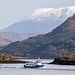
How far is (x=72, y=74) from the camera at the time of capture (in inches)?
7525

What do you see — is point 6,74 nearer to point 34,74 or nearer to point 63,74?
point 34,74

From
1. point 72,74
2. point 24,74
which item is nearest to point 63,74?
point 72,74

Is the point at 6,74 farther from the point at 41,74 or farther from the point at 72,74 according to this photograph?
Result: the point at 72,74

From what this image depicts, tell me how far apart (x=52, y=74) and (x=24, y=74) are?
12.7 metres

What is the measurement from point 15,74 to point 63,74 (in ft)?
70.8

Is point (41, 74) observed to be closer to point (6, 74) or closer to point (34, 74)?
point (34, 74)

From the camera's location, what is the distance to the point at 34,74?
190 meters

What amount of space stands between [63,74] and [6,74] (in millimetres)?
25527

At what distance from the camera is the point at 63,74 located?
627 feet

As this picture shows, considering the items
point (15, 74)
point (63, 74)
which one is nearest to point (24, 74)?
point (15, 74)

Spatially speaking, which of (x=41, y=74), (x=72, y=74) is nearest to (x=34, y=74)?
(x=41, y=74)

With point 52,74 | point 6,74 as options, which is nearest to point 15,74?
point 6,74

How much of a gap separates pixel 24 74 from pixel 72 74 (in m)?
21.6

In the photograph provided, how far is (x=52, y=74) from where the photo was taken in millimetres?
191000
